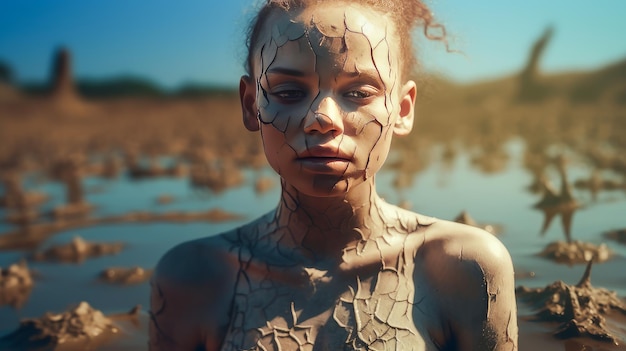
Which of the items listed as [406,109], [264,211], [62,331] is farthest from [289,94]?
[264,211]

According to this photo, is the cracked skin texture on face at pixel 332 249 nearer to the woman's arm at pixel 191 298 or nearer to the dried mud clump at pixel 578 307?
the woman's arm at pixel 191 298

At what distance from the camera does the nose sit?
194cm

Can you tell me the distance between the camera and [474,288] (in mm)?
2170

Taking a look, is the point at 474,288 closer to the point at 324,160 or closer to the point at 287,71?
the point at 324,160

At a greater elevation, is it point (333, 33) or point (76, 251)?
point (333, 33)

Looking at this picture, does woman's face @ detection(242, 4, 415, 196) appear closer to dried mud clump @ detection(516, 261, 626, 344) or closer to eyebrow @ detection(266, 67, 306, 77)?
eyebrow @ detection(266, 67, 306, 77)

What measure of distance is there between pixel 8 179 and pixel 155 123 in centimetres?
995

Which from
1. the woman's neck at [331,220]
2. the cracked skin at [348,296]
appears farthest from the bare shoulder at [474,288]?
the woman's neck at [331,220]

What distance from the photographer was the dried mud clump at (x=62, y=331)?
3.06 metres

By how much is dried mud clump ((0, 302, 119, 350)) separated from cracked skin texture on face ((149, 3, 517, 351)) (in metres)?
0.90

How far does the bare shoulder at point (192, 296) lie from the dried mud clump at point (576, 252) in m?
2.14

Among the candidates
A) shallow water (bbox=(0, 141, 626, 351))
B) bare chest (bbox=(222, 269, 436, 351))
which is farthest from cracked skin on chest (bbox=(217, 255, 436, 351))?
shallow water (bbox=(0, 141, 626, 351))

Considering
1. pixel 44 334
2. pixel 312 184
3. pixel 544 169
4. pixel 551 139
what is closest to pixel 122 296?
pixel 44 334

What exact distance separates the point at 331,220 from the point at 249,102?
529 millimetres
